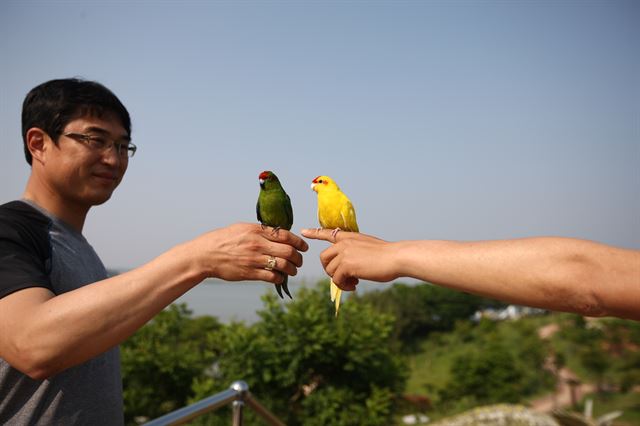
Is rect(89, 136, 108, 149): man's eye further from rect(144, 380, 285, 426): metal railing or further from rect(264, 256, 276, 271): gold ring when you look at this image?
rect(144, 380, 285, 426): metal railing

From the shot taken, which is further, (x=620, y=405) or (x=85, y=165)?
(x=620, y=405)

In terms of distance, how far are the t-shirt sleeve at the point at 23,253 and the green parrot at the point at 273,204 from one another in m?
0.77

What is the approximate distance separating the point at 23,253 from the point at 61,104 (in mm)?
684

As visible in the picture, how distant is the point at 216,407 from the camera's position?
295 cm

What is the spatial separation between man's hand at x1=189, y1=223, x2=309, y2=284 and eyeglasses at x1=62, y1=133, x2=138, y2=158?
29.8 inches

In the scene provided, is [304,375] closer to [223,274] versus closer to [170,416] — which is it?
[170,416]

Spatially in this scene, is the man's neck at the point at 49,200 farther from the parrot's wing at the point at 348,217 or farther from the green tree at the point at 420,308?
the green tree at the point at 420,308

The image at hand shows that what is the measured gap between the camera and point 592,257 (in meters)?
1.13

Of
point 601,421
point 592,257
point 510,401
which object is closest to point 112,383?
point 592,257

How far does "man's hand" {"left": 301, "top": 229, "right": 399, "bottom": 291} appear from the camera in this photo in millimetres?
1443

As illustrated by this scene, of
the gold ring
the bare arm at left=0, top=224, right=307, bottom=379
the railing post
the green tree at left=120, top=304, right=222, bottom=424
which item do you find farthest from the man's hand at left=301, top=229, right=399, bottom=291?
the green tree at left=120, top=304, right=222, bottom=424

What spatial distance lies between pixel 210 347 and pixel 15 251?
1353 centimetres

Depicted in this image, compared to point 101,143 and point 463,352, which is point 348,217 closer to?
point 101,143

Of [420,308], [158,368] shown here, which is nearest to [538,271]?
[158,368]
